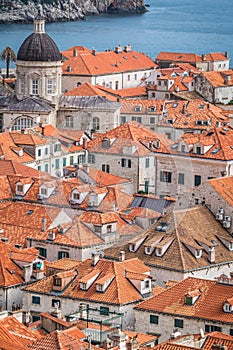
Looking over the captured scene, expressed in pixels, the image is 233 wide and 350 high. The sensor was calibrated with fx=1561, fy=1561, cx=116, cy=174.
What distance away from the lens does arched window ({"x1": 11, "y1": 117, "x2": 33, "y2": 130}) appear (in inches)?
3376

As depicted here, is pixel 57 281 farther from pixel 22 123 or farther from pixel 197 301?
pixel 22 123

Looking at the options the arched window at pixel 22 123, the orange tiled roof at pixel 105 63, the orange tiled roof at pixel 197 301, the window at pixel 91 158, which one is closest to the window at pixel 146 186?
the window at pixel 91 158

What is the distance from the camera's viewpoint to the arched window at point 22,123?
85750 mm

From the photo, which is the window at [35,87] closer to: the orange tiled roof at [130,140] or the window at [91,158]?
the orange tiled roof at [130,140]

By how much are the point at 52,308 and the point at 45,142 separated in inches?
1066

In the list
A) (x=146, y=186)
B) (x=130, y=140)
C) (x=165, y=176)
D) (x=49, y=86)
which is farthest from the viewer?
(x=49, y=86)

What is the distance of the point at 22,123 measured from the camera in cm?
8625

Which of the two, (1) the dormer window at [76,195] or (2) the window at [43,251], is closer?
(2) the window at [43,251]

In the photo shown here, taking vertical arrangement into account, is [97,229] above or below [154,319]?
below

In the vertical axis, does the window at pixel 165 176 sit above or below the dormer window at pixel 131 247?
below

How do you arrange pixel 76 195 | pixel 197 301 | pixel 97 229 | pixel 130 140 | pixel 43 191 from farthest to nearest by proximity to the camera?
pixel 130 140
pixel 43 191
pixel 76 195
pixel 97 229
pixel 197 301

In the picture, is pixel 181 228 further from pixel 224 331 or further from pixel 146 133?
pixel 146 133

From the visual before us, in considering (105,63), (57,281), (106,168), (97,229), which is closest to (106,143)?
(106,168)

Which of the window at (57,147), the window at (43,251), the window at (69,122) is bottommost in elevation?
the window at (69,122)
